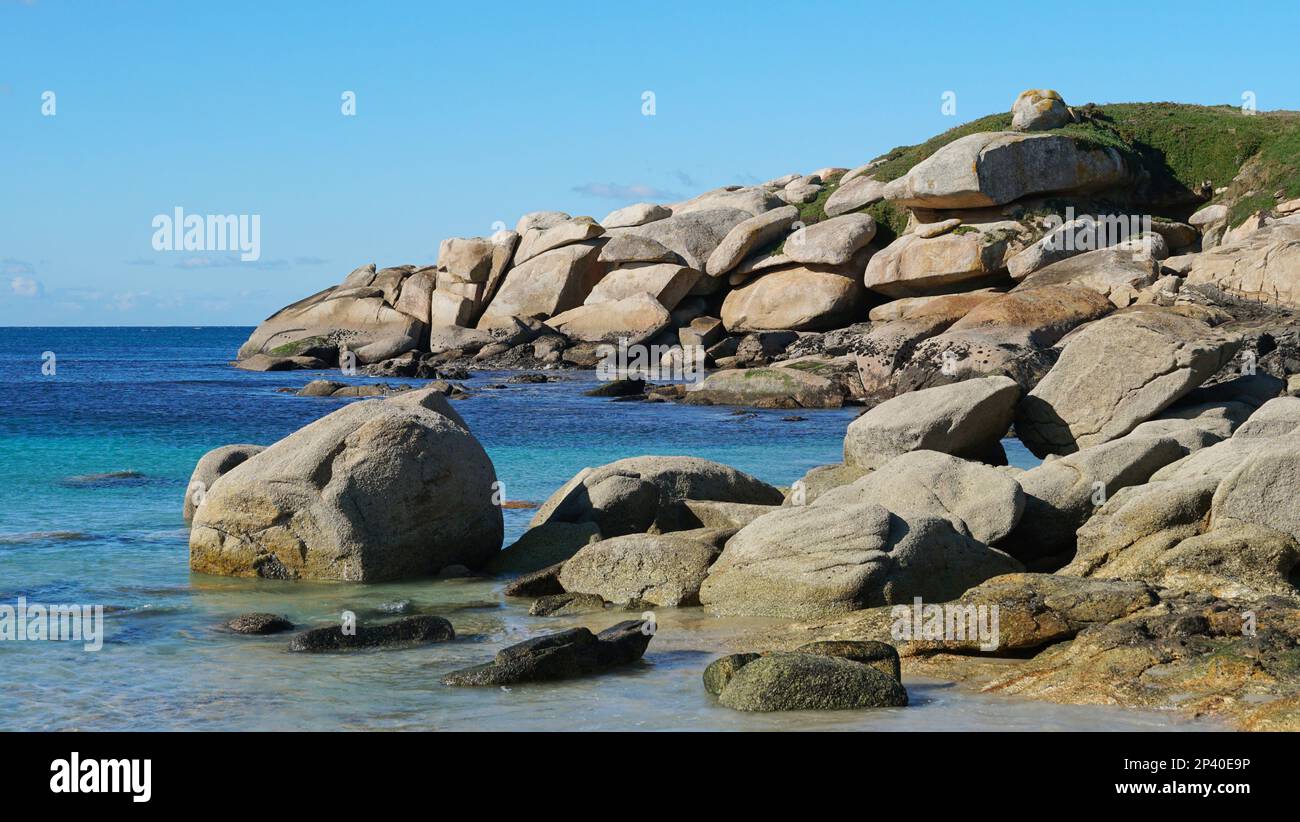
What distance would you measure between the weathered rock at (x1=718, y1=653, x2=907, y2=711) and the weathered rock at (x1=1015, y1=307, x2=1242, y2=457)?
9.55 metres

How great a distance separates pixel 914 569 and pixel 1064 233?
30.9m

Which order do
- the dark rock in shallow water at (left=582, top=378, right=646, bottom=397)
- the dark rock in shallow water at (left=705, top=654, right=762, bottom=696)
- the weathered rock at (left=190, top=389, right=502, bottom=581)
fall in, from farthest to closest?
the dark rock in shallow water at (left=582, top=378, right=646, bottom=397) → the weathered rock at (left=190, top=389, right=502, bottom=581) → the dark rock in shallow water at (left=705, top=654, right=762, bottom=696)

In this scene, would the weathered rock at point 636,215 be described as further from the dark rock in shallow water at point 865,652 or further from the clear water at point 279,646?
the dark rock in shallow water at point 865,652

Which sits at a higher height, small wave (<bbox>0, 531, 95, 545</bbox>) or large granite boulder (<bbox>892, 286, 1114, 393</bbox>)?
large granite boulder (<bbox>892, 286, 1114, 393</bbox>)

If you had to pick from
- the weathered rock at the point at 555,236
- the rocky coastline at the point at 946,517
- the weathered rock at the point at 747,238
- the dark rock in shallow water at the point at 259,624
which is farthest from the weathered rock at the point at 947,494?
the weathered rock at the point at 555,236

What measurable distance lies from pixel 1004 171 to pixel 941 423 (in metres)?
28.3

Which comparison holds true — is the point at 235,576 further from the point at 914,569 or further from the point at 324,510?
the point at 914,569

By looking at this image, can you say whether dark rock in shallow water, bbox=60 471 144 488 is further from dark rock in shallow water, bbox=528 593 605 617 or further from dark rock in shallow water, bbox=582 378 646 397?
dark rock in shallow water, bbox=582 378 646 397

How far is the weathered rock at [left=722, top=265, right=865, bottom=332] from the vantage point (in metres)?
43.9

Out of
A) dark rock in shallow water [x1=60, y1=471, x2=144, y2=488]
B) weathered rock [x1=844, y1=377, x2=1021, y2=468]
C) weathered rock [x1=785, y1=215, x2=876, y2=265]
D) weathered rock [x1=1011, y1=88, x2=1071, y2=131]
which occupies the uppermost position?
weathered rock [x1=1011, y1=88, x2=1071, y2=131]

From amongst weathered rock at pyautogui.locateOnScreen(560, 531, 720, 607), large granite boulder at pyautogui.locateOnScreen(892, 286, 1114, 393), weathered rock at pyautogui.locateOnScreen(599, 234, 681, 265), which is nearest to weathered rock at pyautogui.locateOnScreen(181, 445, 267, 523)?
weathered rock at pyautogui.locateOnScreen(560, 531, 720, 607)

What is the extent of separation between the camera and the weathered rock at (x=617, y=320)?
47.1m
